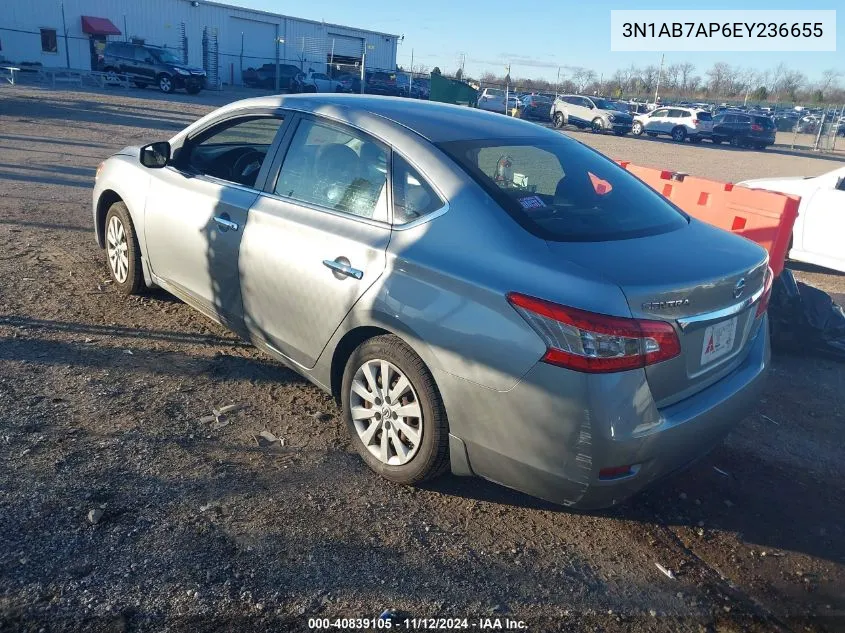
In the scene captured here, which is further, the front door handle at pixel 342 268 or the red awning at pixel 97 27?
the red awning at pixel 97 27

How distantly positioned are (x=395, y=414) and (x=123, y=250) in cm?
310

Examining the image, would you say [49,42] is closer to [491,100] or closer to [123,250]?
[491,100]

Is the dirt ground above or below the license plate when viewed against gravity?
below

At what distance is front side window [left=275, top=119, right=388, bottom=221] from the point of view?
355cm

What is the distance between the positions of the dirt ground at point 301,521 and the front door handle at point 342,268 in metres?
0.96

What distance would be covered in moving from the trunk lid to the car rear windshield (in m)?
0.14

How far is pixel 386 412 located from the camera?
3.40 meters

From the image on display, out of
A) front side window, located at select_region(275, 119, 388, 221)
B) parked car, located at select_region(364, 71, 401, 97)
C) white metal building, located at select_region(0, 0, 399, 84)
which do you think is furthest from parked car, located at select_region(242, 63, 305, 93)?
front side window, located at select_region(275, 119, 388, 221)

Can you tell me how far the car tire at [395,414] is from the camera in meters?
3.16

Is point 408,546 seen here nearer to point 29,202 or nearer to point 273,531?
point 273,531

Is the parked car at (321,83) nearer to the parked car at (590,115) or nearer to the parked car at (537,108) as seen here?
the parked car at (537,108)

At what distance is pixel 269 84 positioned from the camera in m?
43.5

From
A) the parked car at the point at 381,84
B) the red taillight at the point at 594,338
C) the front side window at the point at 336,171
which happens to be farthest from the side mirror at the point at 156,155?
the parked car at the point at 381,84

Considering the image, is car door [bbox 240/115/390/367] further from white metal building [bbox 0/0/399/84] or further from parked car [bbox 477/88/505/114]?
parked car [bbox 477/88/505/114]
